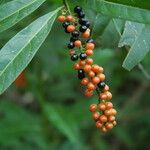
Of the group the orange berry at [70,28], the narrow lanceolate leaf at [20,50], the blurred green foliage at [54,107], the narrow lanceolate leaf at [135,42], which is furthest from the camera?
the blurred green foliage at [54,107]

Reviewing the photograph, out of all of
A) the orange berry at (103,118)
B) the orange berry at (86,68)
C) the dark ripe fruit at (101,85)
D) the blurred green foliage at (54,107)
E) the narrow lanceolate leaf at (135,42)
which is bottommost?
the blurred green foliage at (54,107)

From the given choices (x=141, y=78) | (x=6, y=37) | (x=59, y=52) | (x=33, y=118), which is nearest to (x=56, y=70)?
(x=59, y=52)

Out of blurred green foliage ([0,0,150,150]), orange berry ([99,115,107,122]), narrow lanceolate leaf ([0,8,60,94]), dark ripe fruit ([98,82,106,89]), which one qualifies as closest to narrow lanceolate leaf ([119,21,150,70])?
dark ripe fruit ([98,82,106,89])

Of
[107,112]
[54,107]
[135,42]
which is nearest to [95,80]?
[107,112]

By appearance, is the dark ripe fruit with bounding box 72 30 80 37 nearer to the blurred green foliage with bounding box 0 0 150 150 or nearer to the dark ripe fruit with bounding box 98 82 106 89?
the dark ripe fruit with bounding box 98 82 106 89

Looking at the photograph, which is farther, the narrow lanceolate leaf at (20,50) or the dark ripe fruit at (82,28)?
the dark ripe fruit at (82,28)

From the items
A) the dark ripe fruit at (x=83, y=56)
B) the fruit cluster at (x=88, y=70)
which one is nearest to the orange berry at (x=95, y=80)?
the fruit cluster at (x=88, y=70)

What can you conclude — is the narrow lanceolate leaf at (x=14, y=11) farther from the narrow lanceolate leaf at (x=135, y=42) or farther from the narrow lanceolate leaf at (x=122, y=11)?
the narrow lanceolate leaf at (x=135, y=42)
